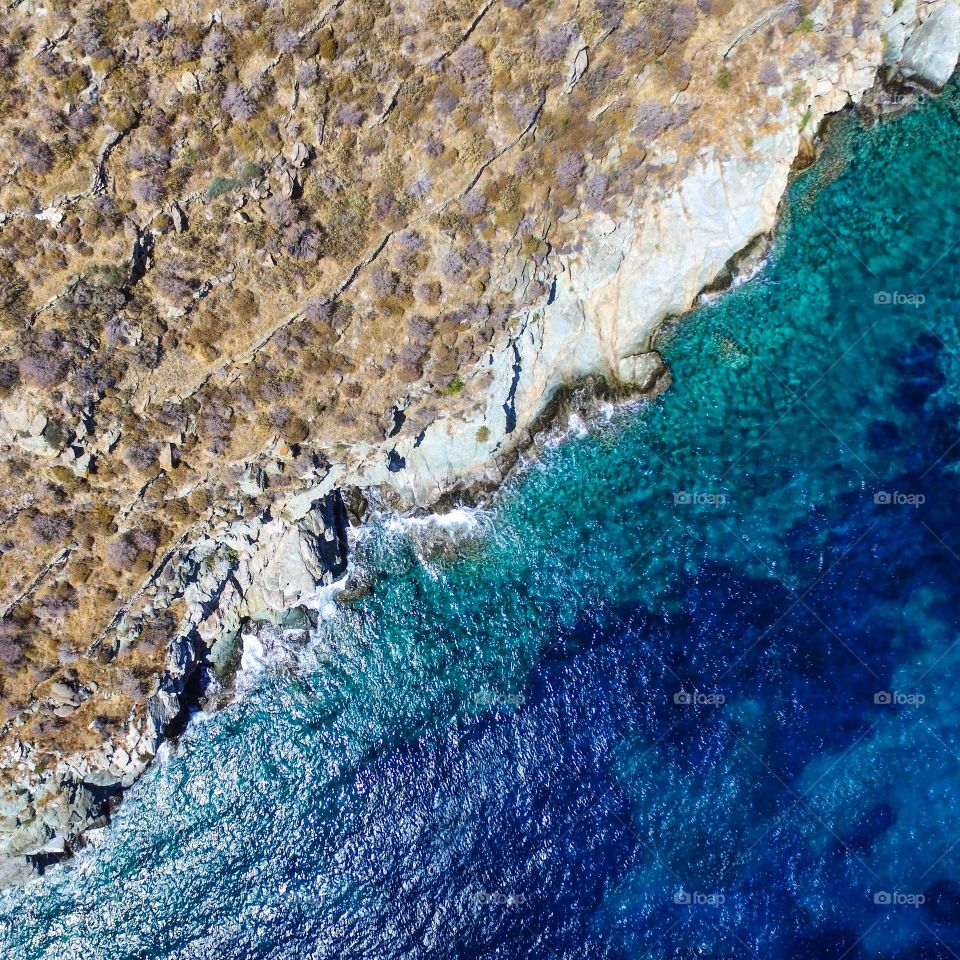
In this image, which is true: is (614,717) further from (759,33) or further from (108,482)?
(759,33)

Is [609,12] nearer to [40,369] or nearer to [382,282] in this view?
[382,282]

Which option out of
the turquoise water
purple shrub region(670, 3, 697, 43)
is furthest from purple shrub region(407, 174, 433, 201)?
the turquoise water

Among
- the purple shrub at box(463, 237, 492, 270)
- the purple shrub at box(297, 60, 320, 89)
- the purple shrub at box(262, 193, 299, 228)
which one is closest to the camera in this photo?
the purple shrub at box(297, 60, 320, 89)

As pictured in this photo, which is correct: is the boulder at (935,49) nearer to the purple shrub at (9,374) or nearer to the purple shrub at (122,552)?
the purple shrub at (122,552)

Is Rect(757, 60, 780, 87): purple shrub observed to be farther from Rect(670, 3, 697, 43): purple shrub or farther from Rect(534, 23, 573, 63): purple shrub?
Rect(534, 23, 573, 63): purple shrub

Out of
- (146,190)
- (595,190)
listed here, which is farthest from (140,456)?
(595,190)
